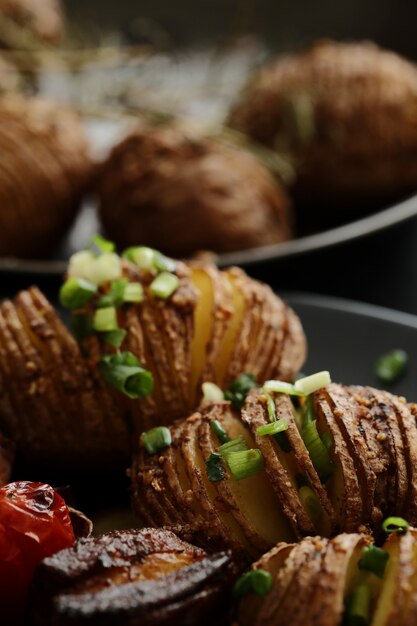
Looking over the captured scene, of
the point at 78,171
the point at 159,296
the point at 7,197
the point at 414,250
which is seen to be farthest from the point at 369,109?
the point at 159,296

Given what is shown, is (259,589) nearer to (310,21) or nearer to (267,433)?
(267,433)

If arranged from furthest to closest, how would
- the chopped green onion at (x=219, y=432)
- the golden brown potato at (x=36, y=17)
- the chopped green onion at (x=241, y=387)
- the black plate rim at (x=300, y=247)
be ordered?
the golden brown potato at (x=36, y=17) → the black plate rim at (x=300, y=247) → the chopped green onion at (x=241, y=387) → the chopped green onion at (x=219, y=432)

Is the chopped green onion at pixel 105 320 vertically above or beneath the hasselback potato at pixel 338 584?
above

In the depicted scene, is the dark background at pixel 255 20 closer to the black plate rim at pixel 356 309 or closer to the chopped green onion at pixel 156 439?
the black plate rim at pixel 356 309

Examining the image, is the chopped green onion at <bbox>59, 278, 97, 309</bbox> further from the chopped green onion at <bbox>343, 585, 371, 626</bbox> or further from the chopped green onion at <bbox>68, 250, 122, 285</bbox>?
the chopped green onion at <bbox>343, 585, 371, 626</bbox>

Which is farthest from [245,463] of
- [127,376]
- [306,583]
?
[127,376]

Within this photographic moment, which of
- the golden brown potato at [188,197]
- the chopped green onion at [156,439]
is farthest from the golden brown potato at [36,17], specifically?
the chopped green onion at [156,439]

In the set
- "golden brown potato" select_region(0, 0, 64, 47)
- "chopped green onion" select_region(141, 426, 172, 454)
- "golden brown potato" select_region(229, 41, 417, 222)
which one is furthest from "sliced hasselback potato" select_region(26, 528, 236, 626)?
"golden brown potato" select_region(0, 0, 64, 47)

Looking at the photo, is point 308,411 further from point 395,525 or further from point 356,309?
point 356,309
